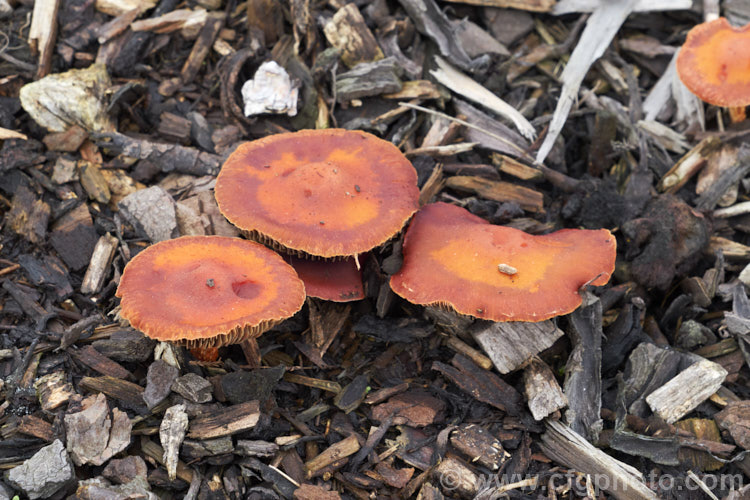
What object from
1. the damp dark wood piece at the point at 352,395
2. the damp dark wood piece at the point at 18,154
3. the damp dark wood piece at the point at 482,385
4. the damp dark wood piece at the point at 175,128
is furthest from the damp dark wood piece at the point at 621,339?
the damp dark wood piece at the point at 18,154

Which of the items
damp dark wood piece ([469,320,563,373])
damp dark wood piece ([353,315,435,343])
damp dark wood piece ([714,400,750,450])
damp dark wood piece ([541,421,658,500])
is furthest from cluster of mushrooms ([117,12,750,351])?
damp dark wood piece ([714,400,750,450])

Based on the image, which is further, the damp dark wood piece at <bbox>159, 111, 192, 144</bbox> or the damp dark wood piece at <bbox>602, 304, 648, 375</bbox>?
the damp dark wood piece at <bbox>159, 111, 192, 144</bbox>

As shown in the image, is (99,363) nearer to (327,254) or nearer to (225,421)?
(225,421)

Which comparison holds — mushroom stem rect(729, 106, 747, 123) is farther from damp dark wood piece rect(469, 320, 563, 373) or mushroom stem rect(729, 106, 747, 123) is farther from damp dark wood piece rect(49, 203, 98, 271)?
damp dark wood piece rect(49, 203, 98, 271)

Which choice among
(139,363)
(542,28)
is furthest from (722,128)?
(139,363)

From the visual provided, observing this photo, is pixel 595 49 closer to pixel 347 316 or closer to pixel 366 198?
pixel 366 198
